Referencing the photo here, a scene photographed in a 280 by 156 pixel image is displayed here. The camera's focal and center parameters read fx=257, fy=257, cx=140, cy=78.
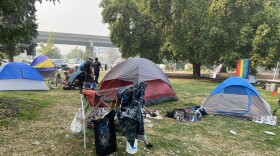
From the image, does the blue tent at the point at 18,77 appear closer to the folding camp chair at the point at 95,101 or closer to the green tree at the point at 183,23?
the folding camp chair at the point at 95,101

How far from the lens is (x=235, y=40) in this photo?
20234mm

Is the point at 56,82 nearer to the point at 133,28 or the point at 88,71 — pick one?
the point at 88,71

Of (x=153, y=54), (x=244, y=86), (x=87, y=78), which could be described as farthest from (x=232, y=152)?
(x=153, y=54)

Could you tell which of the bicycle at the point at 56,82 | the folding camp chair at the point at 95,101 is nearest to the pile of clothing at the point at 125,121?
the folding camp chair at the point at 95,101

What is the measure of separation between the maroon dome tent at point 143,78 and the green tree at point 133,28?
14591 mm

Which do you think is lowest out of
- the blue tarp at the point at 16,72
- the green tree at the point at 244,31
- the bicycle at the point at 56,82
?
the bicycle at the point at 56,82

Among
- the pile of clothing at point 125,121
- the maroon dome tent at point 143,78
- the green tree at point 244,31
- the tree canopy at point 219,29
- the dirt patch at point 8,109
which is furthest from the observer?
the tree canopy at point 219,29

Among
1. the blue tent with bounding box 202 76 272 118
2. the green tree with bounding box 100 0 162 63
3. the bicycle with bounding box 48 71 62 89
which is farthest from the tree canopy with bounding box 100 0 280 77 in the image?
the blue tent with bounding box 202 76 272 118

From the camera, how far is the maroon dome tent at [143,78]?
10398mm

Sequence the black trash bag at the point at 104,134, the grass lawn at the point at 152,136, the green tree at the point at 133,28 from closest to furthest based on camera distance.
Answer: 1. the black trash bag at the point at 104,134
2. the grass lawn at the point at 152,136
3. the green tree at the point at 133,28

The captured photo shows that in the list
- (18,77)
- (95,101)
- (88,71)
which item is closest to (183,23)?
(88,71)

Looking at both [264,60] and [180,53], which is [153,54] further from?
[264,60]

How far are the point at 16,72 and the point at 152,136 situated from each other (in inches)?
351

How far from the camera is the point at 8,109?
25.5 ft
